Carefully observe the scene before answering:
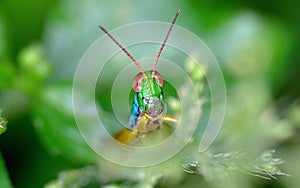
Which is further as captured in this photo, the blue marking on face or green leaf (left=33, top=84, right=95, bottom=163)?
green leaf (left=33, top=84, right=95, bottom=163)

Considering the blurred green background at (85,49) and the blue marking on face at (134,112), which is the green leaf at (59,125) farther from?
the blue marking on face at (134,112)

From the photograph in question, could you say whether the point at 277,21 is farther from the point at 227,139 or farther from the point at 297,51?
the point at 227,139

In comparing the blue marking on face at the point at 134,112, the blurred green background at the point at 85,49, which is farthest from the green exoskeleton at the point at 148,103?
the blurred green background at the point at 85,49

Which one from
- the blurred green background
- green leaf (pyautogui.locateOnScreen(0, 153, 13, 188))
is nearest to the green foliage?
the blurred green background

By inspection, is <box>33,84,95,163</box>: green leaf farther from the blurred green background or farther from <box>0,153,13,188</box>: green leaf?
<box>0,153,13,188</box>: green leaf

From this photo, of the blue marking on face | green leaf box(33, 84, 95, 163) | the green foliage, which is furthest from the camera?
green leaf box(33, 84, 95, 163)

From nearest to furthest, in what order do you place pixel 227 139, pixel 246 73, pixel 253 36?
pixel 227 139 → pixel 246 73 → pixel 253 36

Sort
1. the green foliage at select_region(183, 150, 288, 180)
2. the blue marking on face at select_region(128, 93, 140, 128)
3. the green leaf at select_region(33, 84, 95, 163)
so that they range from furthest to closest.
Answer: the green leaf at select_region(33, 84, 95, 163) → the blue marking on face at select_region(128, 93, 140, 128) → the green foliage at select_region(183, 150, 288, 180)

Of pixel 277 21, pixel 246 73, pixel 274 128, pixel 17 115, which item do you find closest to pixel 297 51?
pixel 277 21
